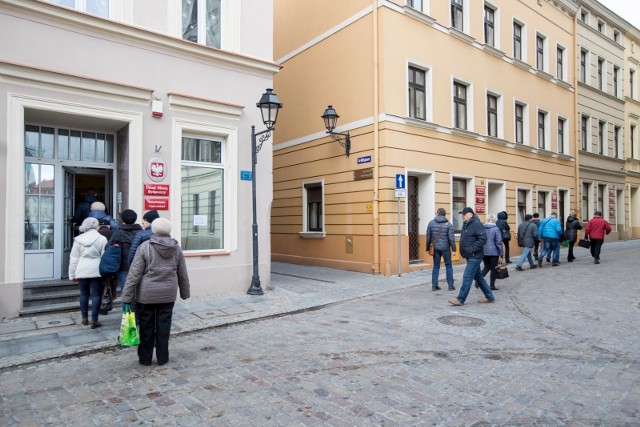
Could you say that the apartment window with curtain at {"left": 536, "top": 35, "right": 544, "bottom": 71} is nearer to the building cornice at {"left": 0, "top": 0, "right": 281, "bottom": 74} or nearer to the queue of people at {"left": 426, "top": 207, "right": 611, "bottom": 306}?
the queue of people at {"left": 426, "top": 207, "right": 611, "bottom": 306}

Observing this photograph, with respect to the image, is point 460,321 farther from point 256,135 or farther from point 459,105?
point 459,105

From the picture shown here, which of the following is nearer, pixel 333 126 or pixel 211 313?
pixel 211 313

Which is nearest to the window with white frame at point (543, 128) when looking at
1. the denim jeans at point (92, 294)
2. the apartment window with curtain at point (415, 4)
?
the apartment window with curtain at point (415, 4)

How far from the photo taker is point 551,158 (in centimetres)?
2006

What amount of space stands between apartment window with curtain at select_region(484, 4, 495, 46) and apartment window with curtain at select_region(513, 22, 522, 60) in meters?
1.67

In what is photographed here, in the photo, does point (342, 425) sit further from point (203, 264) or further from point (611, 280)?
point (611, 280)

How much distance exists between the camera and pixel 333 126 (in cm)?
1402

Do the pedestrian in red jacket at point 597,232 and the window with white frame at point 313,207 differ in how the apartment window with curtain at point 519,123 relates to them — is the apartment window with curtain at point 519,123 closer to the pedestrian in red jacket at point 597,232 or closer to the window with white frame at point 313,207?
the pedestrian in red jacket at point 597,232

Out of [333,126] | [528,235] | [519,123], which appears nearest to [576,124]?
[519,123]

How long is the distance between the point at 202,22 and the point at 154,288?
272 inches

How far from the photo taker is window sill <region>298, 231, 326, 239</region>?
49.8 ft

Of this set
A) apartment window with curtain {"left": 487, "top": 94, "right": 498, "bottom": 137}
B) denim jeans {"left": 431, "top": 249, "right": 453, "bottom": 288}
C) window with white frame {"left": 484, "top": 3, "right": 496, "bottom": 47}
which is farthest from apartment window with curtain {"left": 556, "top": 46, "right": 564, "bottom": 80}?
denim jeans {"left": 431, "top": 249, "right": 453, "bottom": 288}

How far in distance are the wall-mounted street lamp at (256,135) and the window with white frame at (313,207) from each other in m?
5.56

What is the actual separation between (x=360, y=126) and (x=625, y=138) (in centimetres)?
2040
